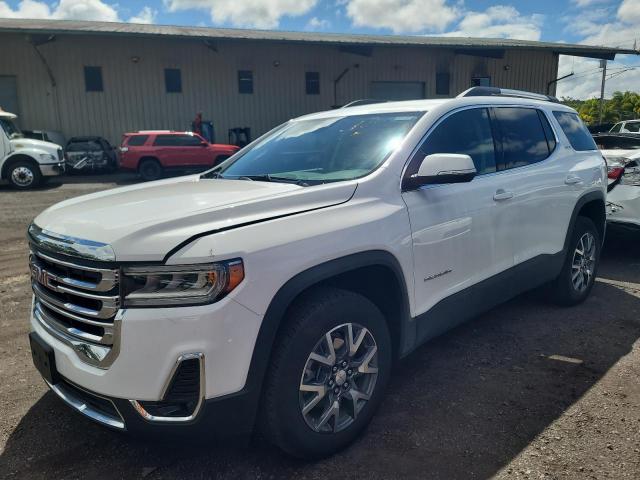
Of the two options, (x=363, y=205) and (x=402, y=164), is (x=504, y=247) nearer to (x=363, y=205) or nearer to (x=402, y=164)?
(x=402, y=164)

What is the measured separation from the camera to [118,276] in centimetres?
209

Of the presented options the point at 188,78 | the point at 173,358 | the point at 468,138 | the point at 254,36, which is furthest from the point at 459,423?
the point at 188,78

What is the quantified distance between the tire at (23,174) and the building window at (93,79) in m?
8.62

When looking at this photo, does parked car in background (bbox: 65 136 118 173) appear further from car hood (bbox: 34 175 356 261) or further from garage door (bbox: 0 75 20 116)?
car hood (bbox: 34 175 356 261)

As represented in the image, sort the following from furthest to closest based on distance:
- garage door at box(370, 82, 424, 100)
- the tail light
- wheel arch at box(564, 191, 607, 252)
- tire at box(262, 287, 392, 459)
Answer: garage door at box(370, 82, 424, 100)
the tail light
wheel arch at box(564, 191, 607, 252)
tire at box(262, 287, 392, 459)

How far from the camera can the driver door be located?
9.72ft

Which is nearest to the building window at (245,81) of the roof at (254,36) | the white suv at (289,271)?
the roof at (254,36)

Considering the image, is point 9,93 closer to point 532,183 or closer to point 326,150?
point 326,150

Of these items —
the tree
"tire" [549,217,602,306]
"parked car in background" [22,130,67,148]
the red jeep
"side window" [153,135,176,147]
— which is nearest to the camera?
"tire" [549,217,602,306]

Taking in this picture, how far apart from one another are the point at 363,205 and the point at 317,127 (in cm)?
128

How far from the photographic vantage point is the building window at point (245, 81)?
23.9m

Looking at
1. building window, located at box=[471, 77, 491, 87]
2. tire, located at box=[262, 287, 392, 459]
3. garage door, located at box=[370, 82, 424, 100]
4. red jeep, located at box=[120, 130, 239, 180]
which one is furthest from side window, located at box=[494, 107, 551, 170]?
building window, located at box=[471, 77, 491, 87]

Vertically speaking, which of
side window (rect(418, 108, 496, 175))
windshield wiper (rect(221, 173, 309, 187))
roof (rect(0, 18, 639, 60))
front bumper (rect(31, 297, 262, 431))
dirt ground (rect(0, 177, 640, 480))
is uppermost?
roof (rect(0, 18, 639, 60))

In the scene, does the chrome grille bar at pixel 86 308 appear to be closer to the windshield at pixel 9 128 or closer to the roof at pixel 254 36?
the windshield at pixel 9 128
